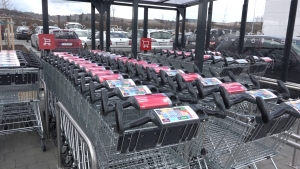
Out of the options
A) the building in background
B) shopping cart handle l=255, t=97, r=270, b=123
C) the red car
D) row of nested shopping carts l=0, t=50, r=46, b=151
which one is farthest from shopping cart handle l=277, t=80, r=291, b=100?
the building in background

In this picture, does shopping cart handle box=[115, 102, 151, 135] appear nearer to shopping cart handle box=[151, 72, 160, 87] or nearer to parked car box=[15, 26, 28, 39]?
shopping cart handle box=[151, 72, 160, 87]

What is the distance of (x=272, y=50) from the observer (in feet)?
18.7

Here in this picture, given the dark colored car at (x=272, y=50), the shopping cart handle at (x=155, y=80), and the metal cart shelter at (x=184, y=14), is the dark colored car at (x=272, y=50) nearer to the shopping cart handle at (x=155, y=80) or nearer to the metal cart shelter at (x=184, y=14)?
the metal cart shelter at (x=184, y=14)

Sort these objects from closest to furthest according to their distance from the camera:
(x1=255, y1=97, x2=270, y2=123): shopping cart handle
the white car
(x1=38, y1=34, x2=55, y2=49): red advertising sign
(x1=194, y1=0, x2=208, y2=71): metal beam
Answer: (x1=255, y1=97, x2=270, y2=123): shopping cart handle < (x1=194, y1=0, x2=208, y2=71): metal beam < (x1=38, y1=34, x2=55, y2=49): red advertising sign < the white car

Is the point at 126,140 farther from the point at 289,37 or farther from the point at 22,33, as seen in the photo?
the point at 22,33

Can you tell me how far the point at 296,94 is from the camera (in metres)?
4.26

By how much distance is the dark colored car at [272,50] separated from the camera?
16.6ft

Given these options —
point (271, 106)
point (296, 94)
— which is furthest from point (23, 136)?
point (296, 94)

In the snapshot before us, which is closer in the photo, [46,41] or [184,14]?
[46,41]

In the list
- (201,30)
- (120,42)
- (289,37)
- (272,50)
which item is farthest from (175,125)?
(120,42)

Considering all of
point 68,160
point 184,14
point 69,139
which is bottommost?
point 68,160

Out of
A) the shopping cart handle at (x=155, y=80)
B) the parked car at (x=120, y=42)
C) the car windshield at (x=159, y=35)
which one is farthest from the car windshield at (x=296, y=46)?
the parked car at (x=120, y=42)

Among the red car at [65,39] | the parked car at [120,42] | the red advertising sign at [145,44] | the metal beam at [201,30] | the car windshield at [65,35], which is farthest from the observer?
the parked car at [120,42]

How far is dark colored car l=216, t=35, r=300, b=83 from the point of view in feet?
16.6
